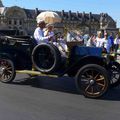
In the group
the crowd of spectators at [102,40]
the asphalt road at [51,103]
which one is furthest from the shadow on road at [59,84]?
the crowd of spectators at [102,40]

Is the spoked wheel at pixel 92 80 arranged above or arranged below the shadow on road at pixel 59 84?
above

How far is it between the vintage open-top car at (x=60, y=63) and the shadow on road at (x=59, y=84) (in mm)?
280

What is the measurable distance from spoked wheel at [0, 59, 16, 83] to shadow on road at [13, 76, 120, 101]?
0.84ft

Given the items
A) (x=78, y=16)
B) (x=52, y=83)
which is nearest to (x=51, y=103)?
(x=52, y=83)

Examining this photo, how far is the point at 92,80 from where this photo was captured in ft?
30.2

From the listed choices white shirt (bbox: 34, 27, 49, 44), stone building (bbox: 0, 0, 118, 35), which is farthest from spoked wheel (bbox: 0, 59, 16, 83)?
stone building (bbox: 0, 0, 118, 35)

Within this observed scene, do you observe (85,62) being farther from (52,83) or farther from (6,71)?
(6,71)

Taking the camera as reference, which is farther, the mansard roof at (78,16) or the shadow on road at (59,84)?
the mansard roof at (78,16)

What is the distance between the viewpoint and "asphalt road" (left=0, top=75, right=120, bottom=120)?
7516mm

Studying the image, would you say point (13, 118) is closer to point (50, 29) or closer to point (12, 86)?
point (12, 86)

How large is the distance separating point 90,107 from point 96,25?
154 meters

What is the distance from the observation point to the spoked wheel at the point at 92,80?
9062mm

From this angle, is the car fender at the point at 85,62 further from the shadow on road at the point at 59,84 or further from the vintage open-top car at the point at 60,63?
the shadow on road at the point at 59,84

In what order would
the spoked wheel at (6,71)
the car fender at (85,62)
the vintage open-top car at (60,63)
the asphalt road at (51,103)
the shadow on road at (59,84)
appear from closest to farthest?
1. the asphalt road at (51,103)
2. the vintage open-top car at (60,63)
3. the car fender at (85,62)
4. the shadow on road at (59,84)
5. the spoked wheel at (6,71)
